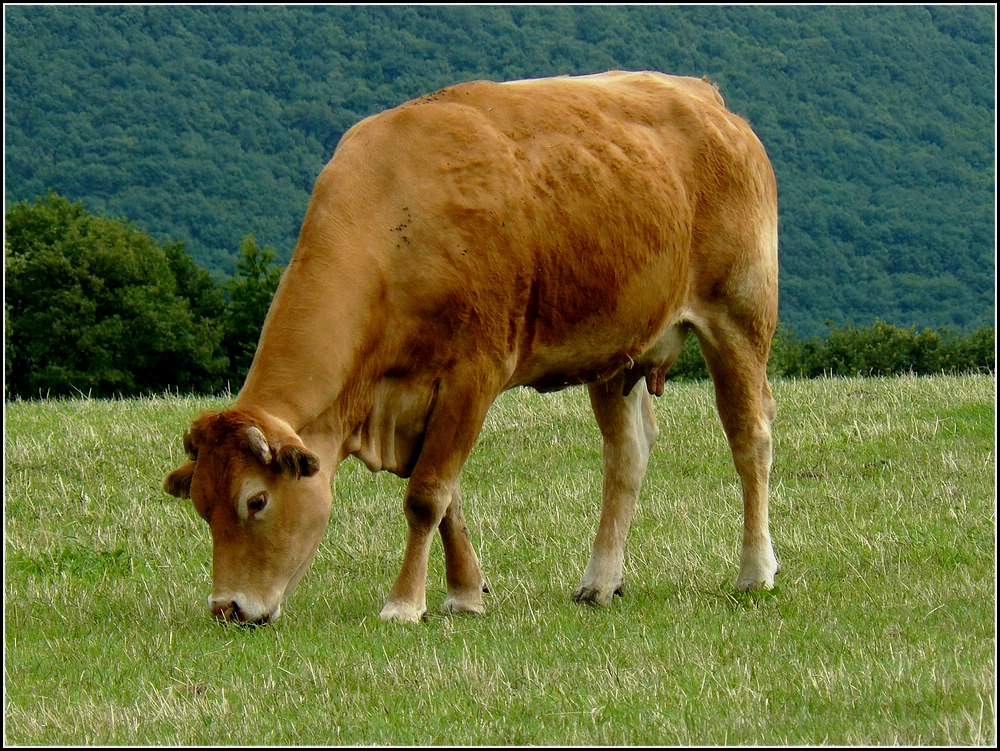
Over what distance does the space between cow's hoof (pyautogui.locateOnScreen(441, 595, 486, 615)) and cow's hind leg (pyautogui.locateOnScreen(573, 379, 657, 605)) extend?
620 mm

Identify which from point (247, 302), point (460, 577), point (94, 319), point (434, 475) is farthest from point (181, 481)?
point (247, 302)

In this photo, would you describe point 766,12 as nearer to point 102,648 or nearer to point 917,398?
point 917,398

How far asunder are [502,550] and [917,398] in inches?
274

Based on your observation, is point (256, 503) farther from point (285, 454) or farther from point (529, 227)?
point (529, 227)

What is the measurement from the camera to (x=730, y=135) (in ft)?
28.1

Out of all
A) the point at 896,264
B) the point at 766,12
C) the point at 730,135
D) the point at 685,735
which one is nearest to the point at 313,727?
the point at 685,735

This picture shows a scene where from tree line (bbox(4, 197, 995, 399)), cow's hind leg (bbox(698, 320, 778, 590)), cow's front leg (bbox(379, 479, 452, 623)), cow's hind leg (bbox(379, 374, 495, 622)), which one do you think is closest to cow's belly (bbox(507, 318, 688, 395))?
cow's hind leg (bbox(698, 320, 778, 590))

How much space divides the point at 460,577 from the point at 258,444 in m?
1.57

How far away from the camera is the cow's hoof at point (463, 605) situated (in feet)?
24.6

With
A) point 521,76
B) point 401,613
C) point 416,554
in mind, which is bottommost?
point 521,76

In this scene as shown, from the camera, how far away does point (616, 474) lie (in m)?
8.41

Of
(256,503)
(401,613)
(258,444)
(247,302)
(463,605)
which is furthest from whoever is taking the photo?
(247,302)

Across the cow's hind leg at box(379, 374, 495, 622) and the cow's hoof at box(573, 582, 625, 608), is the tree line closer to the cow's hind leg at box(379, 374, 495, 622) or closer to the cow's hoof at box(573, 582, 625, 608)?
the cow's hoof at box(573, 582, 625, 608)

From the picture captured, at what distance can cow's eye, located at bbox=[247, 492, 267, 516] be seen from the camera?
6.69 meters
